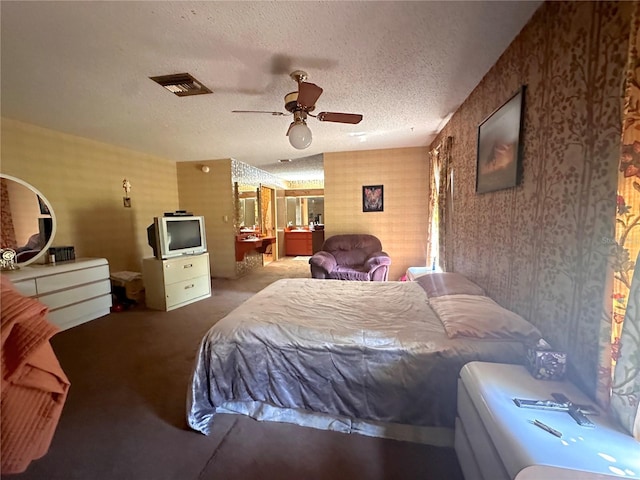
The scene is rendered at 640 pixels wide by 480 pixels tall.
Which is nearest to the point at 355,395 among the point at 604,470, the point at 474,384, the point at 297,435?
the point at 297,435

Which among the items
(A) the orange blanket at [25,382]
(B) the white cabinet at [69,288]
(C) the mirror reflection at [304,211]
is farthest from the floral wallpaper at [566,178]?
(C) the mirror reflection at [304,211]

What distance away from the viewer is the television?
3646 millimetres

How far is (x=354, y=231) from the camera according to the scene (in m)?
4.89

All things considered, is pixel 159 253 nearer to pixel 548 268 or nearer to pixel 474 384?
pixel 474 384

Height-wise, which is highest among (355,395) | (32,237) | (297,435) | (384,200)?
(384,200)

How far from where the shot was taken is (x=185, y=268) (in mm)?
3924

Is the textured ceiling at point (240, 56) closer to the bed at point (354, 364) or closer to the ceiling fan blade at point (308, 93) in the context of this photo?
the ceiling fan blade at point (308, 93)

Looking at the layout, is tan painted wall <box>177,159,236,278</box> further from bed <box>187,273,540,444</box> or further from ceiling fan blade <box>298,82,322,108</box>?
bed <box>187,273,540,444</box>

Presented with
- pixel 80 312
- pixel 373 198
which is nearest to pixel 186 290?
pixel 80 312

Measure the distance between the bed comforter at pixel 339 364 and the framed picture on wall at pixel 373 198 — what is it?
3077mm

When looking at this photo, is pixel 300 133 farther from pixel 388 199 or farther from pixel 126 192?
pixel 126 192

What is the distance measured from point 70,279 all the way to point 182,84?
104 inches

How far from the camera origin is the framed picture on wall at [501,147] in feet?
5.40

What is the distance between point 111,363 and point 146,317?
1141 mm
